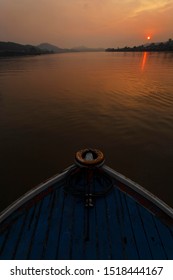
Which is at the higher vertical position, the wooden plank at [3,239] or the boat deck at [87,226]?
the boat deck at [87,226]

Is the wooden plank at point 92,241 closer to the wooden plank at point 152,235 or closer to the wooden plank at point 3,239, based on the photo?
the wooden plank at point 152,235

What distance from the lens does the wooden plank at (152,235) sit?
441 centimetres

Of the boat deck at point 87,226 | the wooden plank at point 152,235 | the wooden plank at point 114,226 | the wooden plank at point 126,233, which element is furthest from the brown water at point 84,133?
the wooden plank at point 114,226

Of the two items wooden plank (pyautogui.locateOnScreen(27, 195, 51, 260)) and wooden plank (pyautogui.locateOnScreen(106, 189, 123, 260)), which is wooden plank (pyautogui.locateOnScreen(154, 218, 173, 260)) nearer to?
wooden plank (pyautogui.locateOnScreen(106, 189, 123, 260))

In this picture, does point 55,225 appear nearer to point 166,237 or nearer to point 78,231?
point 78,231

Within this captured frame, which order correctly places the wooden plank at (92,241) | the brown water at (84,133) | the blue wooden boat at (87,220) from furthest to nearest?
the brown water at (84,133), the blue wooden boat at (87,220), the wooden plank at (92,241)

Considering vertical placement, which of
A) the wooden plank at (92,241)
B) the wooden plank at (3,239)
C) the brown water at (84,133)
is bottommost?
the wooden plank at (3,239)

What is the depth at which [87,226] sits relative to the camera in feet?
16.0

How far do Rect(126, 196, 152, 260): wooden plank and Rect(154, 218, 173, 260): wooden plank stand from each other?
0.42 m

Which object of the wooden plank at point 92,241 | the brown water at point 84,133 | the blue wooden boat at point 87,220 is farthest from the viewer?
the brown water at point 84,133

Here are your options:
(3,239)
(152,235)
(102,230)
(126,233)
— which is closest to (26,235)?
(3,239)

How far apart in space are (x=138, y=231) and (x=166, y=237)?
2.26ft

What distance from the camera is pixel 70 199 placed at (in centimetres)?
565
